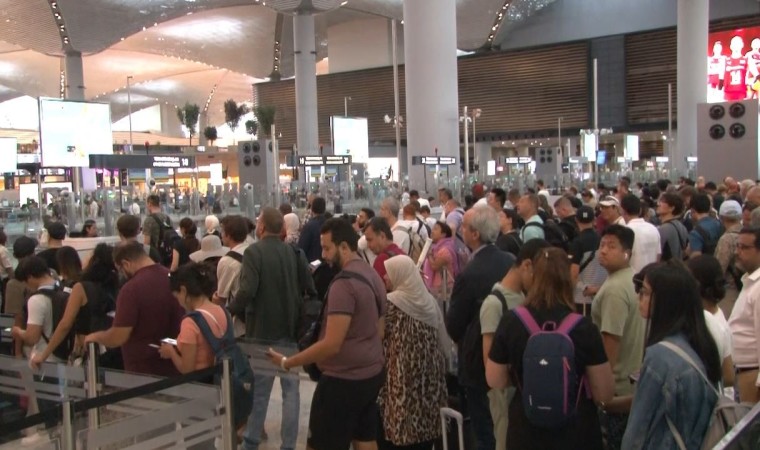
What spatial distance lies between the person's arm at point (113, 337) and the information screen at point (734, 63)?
37444 millimetres

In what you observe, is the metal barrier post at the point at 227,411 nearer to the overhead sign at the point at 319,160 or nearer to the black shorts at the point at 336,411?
the black shorts at the point at 336,411

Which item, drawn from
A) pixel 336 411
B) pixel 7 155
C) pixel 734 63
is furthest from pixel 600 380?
pixel 734 63

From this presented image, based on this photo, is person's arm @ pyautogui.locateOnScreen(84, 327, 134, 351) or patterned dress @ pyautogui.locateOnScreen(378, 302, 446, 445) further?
patterned dress @ pyautogui.locateOnScreen(378, 302, 446, 445)

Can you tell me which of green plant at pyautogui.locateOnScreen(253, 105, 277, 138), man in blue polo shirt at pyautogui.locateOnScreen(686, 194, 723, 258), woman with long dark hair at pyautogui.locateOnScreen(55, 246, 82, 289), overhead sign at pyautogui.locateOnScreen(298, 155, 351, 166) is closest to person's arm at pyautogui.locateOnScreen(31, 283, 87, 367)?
woman with long dark hair at pyautogui.locateOnScreen(55, 246, 82, 289)

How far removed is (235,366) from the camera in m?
3.80

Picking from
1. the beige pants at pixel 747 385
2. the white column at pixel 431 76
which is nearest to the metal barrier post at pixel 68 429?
the beige pants at pixel 747 385

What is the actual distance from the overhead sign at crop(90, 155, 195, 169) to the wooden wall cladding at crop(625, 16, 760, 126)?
2972 cm

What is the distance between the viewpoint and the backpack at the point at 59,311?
480 cm

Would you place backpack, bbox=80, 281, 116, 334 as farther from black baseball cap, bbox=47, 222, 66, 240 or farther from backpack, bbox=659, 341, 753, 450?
backpack, bbox=659, 341, 753, 450

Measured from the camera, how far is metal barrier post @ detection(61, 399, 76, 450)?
2934mm

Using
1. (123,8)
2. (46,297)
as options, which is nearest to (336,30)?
(123,8)

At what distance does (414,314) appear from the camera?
4.43m

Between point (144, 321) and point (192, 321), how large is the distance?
1.50 ft

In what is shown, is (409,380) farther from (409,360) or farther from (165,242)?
(165,242)
